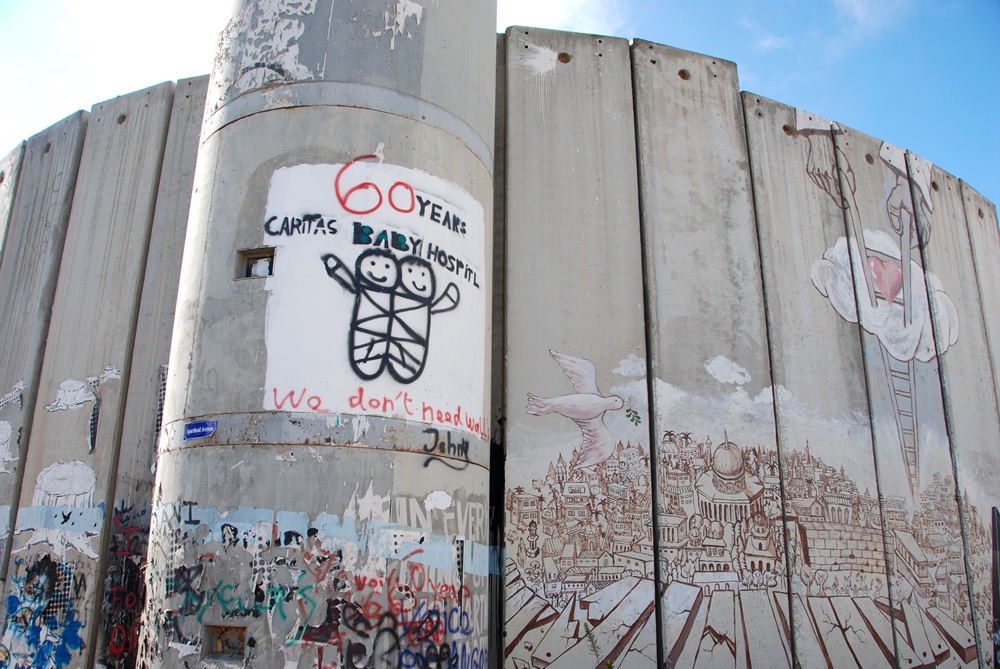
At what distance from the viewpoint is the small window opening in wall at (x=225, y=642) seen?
5785 mm

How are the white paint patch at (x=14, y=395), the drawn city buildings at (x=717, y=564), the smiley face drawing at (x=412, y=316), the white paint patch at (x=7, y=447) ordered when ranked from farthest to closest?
the white paint patch at (x=14, y=395), the white paint patch at (x=7, y=447), the drawn city buildings at (x=717, y=564), the smiley face drawing at (x=412, y=316)

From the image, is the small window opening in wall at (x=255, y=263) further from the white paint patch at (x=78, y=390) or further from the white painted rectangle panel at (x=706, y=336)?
the white painted rectangle panel at (x=706, y=336)

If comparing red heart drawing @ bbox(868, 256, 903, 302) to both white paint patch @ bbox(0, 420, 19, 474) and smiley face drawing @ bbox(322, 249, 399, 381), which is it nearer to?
smiley face drawing @ bbox(322, 249, 399, 381)

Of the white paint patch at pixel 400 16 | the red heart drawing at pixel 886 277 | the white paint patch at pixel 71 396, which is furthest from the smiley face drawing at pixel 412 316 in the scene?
the red heart drawing at pixel 886 277

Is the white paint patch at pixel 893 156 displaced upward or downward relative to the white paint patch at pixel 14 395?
upward

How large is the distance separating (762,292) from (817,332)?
3.23ft

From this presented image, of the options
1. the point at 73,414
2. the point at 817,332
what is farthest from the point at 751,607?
the point at 73,414

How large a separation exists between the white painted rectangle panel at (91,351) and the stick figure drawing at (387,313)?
5069 mm

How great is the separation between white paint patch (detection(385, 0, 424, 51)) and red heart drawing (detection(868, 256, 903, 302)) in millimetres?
7436

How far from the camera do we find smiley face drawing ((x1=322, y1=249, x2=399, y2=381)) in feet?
20.6

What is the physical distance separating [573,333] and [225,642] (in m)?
4.85

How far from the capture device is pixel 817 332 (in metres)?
10.3

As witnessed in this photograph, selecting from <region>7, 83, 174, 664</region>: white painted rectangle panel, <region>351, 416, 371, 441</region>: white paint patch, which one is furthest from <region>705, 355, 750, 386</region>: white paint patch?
<region>7, 83, 174, 664</region>: white painted rectangle panel

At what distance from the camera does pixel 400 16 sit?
7.27m
